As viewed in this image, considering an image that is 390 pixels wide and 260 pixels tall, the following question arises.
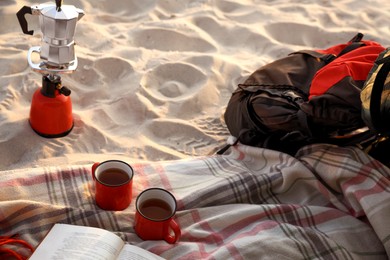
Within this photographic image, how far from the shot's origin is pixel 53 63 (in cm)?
126

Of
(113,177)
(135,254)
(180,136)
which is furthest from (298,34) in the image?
(135,254)

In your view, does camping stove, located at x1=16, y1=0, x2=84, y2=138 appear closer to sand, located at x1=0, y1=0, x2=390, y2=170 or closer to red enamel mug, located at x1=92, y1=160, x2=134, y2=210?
sand, located at x1=0, y1=0, x2=390, y2=170

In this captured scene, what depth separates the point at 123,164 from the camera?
109cm

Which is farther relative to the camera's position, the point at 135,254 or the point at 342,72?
the point at 342,72

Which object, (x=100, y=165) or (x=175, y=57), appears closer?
(x=100, y=165)

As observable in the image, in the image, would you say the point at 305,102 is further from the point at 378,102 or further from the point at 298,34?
the point at 298,34

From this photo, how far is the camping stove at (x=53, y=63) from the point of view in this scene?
1200mm

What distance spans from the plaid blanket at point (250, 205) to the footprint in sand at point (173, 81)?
46 cm

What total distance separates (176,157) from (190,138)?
0.11 m

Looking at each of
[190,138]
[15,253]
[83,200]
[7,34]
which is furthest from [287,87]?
[7,34]

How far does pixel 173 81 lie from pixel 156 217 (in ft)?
2.67

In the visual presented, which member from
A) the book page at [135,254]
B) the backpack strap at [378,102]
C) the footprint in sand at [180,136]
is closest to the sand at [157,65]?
the footprint in sand at [180,136]

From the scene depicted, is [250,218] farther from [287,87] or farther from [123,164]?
[287,87]

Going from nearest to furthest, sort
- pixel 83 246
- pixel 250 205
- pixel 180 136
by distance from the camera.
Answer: pixel 83 246 → pixel 250 205 → pixel 180 136
